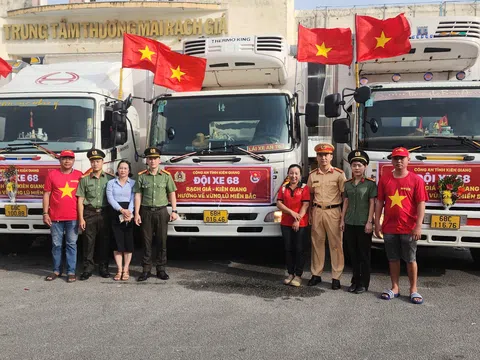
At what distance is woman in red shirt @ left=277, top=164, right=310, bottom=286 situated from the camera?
20.1 feet

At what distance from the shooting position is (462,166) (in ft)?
20.0

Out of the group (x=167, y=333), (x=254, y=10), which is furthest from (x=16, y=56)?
(x=167, y=333)

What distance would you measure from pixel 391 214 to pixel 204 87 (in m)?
3.75

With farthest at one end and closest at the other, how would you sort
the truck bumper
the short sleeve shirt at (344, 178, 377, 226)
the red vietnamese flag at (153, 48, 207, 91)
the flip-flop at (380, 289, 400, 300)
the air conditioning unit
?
the air conditioning unit, the red vietnamese flag at (153, 48, 207, 91), the truck bumper, the short sleeve shirt at (344, 178, 377, 226), the flip-flop at (380, 289, 400, 300)

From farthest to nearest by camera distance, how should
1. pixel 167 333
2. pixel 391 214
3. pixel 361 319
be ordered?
pixel 391 214 → pixel 361 319 → pixel 167 333

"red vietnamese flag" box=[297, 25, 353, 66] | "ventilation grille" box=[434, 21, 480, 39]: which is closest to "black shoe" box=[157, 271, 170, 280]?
"red vietnamese flag" box=[297, 25, 353, 66]

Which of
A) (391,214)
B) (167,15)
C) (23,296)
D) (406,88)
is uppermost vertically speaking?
(167,15)

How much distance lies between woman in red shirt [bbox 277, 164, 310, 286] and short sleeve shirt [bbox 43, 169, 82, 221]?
2.65 meters

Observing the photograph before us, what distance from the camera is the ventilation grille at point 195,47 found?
7.62m

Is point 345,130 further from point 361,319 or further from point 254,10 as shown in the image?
point 254,10

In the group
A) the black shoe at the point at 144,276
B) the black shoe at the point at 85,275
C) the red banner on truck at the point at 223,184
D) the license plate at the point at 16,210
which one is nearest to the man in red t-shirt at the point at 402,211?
the red banner on truck at the point at 223,184

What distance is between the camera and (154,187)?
6.40m

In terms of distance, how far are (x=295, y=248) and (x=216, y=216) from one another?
115 centimetres

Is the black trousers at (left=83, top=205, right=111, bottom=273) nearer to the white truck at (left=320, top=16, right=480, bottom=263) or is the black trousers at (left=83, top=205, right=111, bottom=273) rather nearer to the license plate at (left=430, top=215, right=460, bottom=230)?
the white truck at (left=320, top=16, right=480, bottom=263)
